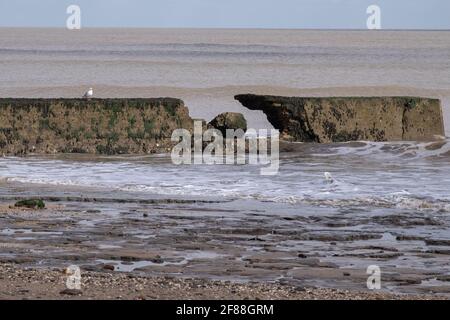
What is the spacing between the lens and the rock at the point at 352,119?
22.3 m

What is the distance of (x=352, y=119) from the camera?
22.5 metres

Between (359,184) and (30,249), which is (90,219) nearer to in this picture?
(30,249)

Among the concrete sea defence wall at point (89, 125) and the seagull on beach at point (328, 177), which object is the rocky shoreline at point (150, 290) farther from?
the concrete sea defence wall at point (89, 125)

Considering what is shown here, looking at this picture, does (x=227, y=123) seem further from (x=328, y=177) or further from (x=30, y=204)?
(x=30, y=204)

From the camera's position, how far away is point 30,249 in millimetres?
10484

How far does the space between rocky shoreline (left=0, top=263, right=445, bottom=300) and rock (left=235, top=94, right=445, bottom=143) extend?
13367 millimetres

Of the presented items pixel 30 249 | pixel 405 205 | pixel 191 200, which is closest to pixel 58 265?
pixel 30 249

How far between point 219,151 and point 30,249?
10.4 m

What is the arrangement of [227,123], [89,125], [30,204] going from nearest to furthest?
[30,204], [89,125], [227,123]

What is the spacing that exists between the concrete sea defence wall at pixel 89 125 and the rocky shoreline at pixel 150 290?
1149 cm

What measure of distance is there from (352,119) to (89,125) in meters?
4.99

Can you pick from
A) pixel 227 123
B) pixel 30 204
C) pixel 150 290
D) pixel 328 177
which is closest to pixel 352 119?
pixel 227 123

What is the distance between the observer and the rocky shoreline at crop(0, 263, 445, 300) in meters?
8.40
